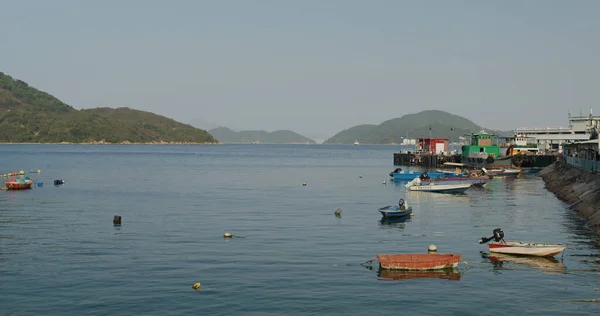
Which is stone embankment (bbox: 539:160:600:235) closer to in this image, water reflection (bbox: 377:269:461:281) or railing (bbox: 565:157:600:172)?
railing (bbox: 565:157:600:172)

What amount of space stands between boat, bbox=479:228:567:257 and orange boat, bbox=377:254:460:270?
6349 millimetres

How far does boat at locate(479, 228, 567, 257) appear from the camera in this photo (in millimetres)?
41094

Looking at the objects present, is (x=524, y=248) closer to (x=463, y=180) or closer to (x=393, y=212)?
(x=393, y=212)

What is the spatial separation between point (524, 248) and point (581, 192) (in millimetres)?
35332

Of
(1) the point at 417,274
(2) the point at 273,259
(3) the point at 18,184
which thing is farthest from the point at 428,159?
(1) the point at 417,274

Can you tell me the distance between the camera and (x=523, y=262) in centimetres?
4062

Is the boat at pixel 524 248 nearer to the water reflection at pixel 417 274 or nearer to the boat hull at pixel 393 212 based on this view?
the water reflection at pixel 417 274

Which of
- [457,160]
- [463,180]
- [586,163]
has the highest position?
[586,163]

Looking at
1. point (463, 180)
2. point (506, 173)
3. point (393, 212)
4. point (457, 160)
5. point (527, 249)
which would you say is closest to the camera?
point (527, 249)

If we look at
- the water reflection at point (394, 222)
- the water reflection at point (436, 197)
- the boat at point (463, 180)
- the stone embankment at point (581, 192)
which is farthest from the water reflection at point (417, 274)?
the boat at point (463, 180)

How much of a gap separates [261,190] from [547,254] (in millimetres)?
58865

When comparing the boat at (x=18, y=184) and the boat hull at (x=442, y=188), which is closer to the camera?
the boat hull at (x=442, y=188)

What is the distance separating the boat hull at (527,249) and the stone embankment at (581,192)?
11.2m

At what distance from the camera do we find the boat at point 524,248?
135 feet
